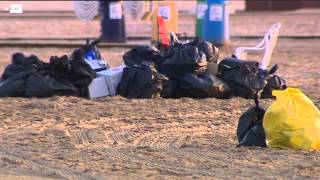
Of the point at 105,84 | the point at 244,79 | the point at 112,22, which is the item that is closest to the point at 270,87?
the point at 244,79

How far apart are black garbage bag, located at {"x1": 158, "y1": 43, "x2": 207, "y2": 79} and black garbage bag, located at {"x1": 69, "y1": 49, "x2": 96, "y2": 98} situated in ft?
3.25

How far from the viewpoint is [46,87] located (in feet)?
33.3

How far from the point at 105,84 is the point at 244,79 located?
5.87 feet

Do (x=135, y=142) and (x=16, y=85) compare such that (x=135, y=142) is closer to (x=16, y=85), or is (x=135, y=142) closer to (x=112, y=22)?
(x=16, y=85)

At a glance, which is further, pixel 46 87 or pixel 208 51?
pixel 208 51

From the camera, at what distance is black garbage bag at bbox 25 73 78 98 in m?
10.2

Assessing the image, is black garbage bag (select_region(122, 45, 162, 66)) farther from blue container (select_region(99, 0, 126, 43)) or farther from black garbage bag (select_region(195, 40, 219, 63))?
blue container (select_region(99, 0, 126, 43))

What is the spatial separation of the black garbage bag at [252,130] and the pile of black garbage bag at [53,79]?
358 cm

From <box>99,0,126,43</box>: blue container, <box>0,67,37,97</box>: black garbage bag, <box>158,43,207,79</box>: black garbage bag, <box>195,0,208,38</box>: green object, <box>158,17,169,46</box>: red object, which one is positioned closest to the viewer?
<box>0,67,37,97</box>: black garbage bag

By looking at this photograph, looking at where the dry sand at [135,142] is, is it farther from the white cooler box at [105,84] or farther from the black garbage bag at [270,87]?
the black garbage bag at [270,87]

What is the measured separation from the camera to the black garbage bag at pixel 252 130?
6770mm

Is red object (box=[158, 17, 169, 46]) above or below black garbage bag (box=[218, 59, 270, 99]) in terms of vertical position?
below

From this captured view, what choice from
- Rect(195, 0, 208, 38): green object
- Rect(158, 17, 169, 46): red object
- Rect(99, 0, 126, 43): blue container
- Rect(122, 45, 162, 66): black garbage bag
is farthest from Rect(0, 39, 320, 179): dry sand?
Rect(99, 0, 126, 43): blue container

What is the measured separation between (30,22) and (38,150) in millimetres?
22542
